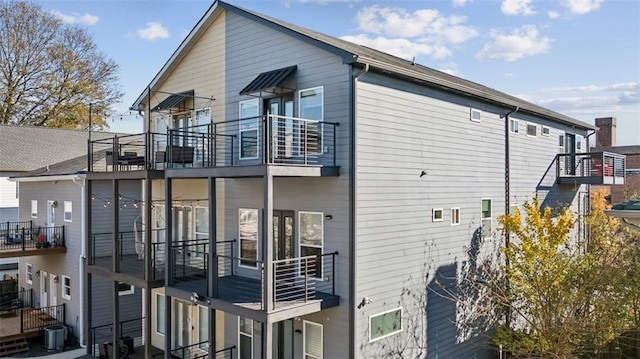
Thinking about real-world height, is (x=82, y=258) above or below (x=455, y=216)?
below

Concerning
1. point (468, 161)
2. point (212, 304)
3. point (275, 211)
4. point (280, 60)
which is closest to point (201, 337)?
point (212, 304)

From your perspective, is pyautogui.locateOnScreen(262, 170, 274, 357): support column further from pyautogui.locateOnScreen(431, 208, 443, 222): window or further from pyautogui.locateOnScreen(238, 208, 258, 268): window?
pyautogui.locateOnScreen(431, 208, 443, 222): window

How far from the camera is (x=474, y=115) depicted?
13.7m

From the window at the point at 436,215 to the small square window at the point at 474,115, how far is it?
3.01 m

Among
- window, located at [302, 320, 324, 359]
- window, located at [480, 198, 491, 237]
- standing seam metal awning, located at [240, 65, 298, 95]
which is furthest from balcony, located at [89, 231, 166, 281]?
window, located at [480, 198, 491, 237]

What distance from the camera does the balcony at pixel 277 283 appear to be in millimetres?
9797

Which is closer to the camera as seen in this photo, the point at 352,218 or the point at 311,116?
the point at 352,218

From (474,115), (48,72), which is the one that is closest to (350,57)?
(474,115)

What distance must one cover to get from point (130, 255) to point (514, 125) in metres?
14.0

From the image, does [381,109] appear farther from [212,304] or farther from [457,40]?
[457,40]

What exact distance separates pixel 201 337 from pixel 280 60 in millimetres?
8308

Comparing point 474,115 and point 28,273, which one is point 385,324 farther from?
point 28,273

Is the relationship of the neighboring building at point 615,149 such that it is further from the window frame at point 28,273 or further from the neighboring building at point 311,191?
the window frame at point 28,273

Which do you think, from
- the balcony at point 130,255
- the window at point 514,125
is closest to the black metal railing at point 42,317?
the balcony at point 130,255
